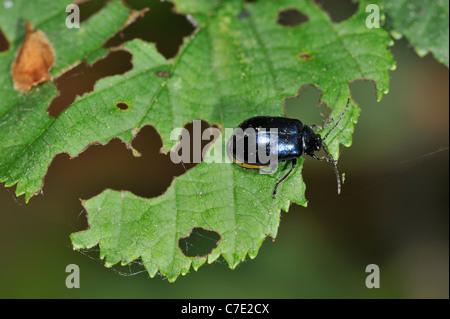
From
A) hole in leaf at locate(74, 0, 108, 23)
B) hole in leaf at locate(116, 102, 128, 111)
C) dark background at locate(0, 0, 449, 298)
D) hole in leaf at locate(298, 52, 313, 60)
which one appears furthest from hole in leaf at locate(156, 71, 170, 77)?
hole in leaf at locate(298, 52, 313, 60)

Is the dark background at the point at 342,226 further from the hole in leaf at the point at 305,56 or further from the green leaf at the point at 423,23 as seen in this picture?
the hole in leaf at the point at 305,56

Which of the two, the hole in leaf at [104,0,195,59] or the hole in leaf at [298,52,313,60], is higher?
the hole in leaf at [104,0,195,59]

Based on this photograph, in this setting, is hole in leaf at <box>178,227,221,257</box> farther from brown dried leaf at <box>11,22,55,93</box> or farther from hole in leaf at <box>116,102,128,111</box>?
brown dried leaf at <box>11,22,55,93</box>

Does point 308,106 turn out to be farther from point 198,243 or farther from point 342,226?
point 198,243

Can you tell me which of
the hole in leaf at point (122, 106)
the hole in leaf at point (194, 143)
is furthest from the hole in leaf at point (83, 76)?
the hole in leaf at point (194, 143)

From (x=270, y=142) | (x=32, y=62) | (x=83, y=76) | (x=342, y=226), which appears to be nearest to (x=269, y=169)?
(x=270, y=142)

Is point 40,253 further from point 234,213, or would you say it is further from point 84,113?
point 234,213
